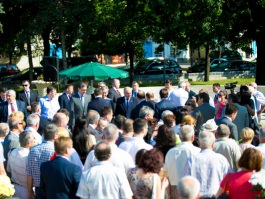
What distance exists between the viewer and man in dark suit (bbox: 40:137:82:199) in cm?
675

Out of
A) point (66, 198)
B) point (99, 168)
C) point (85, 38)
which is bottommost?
point (66, 198)

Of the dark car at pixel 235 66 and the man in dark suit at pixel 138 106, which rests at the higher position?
the dark car at pixel 235 66

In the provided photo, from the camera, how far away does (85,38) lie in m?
32.2

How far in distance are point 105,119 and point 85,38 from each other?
2247 cm

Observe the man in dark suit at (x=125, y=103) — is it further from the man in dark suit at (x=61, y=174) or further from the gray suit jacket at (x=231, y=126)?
the man in dark suit at (x=61, y=174)

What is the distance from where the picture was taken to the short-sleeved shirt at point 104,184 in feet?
21.0

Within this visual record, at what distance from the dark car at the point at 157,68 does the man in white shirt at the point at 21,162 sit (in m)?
30.3

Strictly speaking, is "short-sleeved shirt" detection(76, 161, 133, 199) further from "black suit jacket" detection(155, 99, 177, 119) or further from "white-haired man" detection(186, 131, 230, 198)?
"black suit jacket" detection(155, 99, 177, 119)

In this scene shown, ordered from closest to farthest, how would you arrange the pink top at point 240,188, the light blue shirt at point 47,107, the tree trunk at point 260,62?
the pink top at point 240,188
the light blue shirt at point 47,107
the tree trunk at point 260,62

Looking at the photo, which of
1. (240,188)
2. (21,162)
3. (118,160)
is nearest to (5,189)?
(21,162)

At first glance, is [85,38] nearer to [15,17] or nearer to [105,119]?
[15,17]

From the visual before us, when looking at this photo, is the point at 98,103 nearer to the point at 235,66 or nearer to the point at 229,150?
the point at 229,150

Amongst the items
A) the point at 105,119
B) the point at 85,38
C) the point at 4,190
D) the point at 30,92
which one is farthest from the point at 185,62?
the point at 4,190

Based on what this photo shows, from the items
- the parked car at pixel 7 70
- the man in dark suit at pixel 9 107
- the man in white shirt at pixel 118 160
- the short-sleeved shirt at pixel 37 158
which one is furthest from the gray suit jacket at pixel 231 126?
the parked car at pixel 7 70
